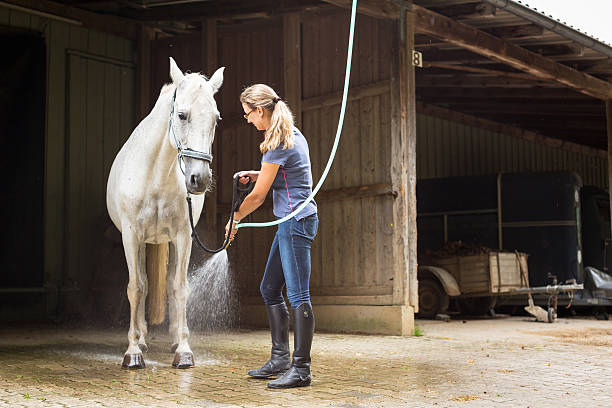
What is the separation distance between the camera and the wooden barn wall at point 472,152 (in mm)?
14188

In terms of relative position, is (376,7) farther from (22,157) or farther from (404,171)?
(22,157)

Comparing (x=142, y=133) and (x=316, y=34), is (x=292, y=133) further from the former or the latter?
(x=316, y=34)

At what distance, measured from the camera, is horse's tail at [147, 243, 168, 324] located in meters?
6.31

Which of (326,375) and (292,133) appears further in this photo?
(326,375)

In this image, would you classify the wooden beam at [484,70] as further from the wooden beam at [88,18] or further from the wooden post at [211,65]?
the wooden beam at [88,18]

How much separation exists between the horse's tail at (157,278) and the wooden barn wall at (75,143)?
3191mm

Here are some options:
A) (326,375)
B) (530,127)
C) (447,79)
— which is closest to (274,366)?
(326,375)

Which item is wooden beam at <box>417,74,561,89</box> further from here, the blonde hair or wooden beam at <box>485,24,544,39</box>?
the blonde hair

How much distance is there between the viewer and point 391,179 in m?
7.59

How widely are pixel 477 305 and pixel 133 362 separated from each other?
722cm

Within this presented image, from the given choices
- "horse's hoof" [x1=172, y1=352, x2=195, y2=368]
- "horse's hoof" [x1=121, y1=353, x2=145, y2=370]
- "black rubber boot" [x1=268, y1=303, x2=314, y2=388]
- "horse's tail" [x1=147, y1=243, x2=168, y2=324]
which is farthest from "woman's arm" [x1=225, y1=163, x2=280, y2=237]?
"horse's tail" [x1=147, y1=243, x2=168, y2=324]

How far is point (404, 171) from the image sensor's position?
7.51 m

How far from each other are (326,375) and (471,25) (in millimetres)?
5388

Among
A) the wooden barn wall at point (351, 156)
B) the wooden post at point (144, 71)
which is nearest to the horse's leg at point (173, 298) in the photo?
the wooden barn wall at point (351, 156)
